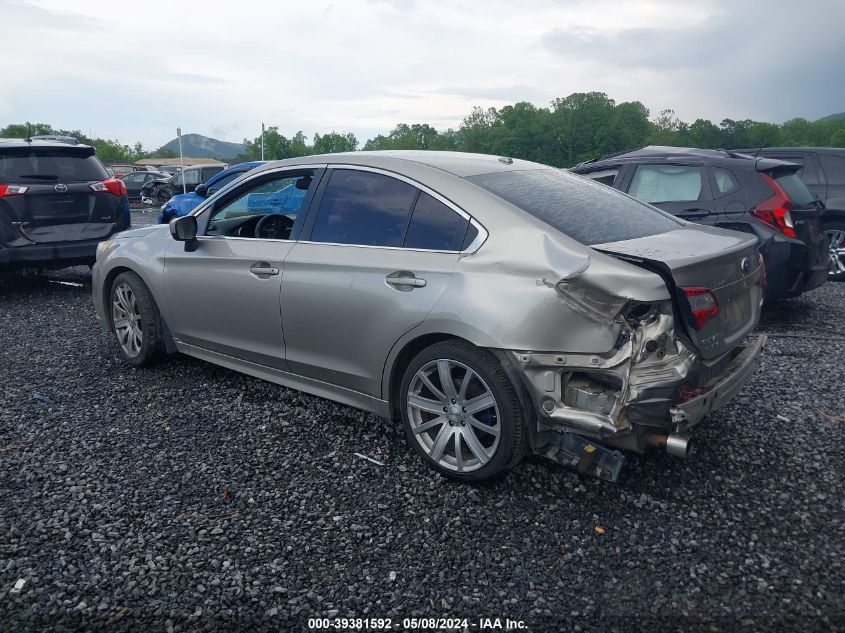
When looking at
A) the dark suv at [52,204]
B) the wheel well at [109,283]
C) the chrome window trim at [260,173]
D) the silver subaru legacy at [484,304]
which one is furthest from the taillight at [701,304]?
the dark suv at [52,204]

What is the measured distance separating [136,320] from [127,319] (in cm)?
15

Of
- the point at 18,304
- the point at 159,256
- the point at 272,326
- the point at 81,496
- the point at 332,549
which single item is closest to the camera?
the point at 332,549

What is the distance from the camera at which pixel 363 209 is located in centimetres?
396

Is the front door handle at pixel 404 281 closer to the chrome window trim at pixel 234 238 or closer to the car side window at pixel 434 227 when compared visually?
the car side window at pixel 434 227

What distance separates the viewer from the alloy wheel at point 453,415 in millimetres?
3369

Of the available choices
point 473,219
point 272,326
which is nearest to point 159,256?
point 272,326

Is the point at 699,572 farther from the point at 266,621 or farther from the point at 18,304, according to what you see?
the point at 18,304

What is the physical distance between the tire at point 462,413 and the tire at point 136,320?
2469mm

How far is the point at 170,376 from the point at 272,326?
56.5 inches

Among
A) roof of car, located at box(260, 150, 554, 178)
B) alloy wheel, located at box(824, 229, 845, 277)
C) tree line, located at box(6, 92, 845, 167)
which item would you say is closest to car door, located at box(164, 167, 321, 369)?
roof of car, located at box(260, 150, 554, 178)

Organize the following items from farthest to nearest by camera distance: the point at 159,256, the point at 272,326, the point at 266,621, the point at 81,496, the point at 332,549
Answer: the point at 159,256 → the point at 272,326 → the point at 81,496 → the point at 332,549 → the point at 266,621

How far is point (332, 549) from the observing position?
9.86 feet

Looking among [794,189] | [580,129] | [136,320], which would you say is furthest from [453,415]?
[580,129]

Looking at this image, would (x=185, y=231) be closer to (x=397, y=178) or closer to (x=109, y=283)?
(x=109, y=283)
